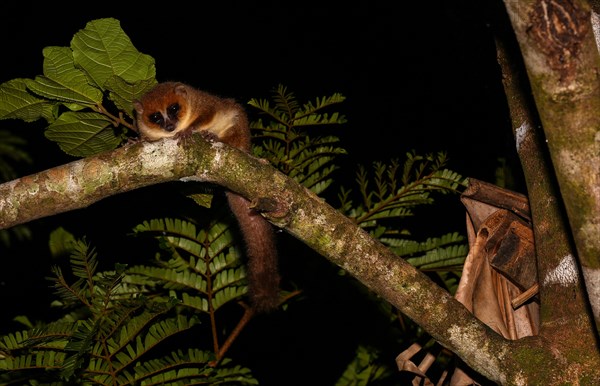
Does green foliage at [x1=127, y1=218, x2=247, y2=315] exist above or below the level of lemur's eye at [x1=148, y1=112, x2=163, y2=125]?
below

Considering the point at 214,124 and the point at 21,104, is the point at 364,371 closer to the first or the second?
the point at 214,124

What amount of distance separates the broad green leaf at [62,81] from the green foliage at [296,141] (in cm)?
137

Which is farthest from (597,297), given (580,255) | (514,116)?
(514,116)

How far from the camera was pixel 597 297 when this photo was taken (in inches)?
86.7

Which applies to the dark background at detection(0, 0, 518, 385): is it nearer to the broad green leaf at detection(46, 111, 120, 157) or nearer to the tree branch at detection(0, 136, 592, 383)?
the broad green leaf at detection(46, 111, 120, 157)

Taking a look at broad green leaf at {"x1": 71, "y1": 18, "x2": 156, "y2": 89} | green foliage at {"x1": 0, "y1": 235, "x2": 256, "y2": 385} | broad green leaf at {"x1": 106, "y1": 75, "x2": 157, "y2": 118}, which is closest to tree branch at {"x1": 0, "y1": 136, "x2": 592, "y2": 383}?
broad green leaf at {"x1": 106, "y1": 75, "x2": 157, "y2": 118}

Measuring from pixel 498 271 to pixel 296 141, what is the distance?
6.46 ft

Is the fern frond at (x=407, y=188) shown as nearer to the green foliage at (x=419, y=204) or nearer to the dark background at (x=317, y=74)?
the green foliage at (x=419, y=204)

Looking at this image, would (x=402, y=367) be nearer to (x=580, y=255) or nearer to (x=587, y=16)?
(x=580, y=255)

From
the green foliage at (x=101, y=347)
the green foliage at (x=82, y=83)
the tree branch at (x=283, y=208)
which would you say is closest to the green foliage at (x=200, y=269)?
the green foliage at (x=101, y=347)

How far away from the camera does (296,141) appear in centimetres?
480

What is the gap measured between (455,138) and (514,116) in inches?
188

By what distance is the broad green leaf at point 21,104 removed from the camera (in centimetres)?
317

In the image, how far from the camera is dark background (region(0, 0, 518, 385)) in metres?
5.94
